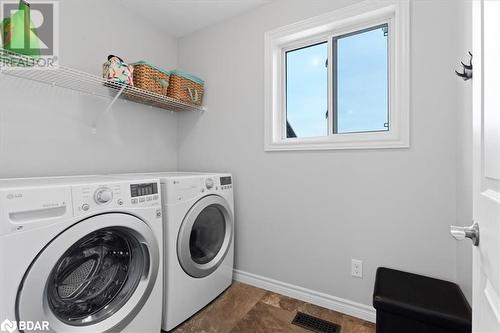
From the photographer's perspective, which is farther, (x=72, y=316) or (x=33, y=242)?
(x=72, y=316)

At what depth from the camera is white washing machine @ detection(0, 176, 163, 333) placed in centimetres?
84

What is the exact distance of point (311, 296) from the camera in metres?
1.73

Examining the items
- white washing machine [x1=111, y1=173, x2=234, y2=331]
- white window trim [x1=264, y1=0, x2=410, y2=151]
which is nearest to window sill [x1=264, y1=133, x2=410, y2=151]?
white window trim [x1=264, y1=0, x2=410, y2=151]

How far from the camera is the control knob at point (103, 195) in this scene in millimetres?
1061

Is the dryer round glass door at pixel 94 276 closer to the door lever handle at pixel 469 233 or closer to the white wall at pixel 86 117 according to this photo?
the white wall at pixel 86 117

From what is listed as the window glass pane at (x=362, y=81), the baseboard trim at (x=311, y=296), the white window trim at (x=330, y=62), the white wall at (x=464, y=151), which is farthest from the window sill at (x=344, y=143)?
the baseboard trim at (x=311, y=296)

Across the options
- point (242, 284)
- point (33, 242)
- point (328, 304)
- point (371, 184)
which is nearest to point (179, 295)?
point (242, 284)

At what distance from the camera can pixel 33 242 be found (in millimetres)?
870

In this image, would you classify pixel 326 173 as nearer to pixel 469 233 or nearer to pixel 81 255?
pixel 469 233

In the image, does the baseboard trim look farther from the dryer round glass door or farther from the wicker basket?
the wicker basket

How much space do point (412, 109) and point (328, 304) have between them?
1.40 meters

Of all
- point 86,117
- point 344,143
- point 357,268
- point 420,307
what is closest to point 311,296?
point 357,268

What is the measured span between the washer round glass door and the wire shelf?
937 mm

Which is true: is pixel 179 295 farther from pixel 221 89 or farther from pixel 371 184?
pixel 221 89
